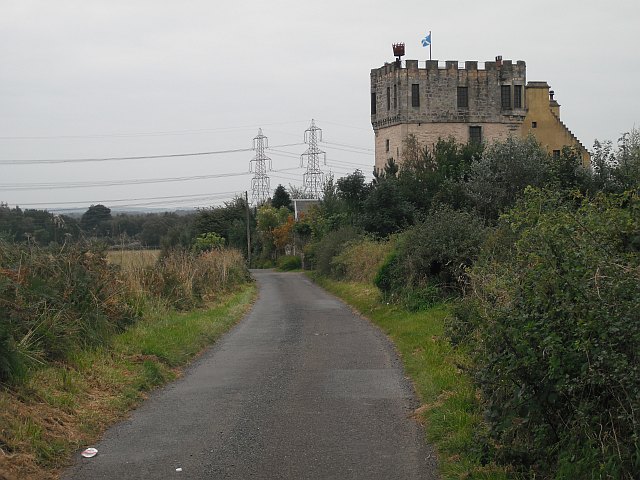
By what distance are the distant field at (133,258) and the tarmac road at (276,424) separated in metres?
5.21

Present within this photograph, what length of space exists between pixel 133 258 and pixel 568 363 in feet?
55.9

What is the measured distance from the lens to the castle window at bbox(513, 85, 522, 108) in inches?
2382

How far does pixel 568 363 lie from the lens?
243 inches

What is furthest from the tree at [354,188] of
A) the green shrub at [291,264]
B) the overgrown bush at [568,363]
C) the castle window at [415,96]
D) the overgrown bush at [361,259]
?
the overgrown bush at [568,363]

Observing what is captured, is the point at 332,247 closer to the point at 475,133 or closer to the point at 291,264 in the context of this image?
the point at 475,133

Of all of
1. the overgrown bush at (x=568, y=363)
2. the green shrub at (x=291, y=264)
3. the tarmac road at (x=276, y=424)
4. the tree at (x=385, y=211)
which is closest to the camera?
the overgrown bush at (x=568, y=363)

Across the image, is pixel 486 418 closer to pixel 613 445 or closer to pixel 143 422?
pixel 613 445

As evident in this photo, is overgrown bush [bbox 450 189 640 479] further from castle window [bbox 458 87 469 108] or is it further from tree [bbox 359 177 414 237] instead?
castle window [bbox 458 87 469 108]

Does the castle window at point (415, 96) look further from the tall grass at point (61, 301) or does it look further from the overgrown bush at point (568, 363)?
the overgrown bush at point (568, 363)

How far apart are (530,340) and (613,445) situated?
3.93 ft

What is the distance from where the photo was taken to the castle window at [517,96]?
6050 centimetres

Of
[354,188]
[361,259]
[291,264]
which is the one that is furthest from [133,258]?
[291,264]

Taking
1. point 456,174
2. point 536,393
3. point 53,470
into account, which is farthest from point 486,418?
point 456,174

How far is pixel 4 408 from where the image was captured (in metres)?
8.34
